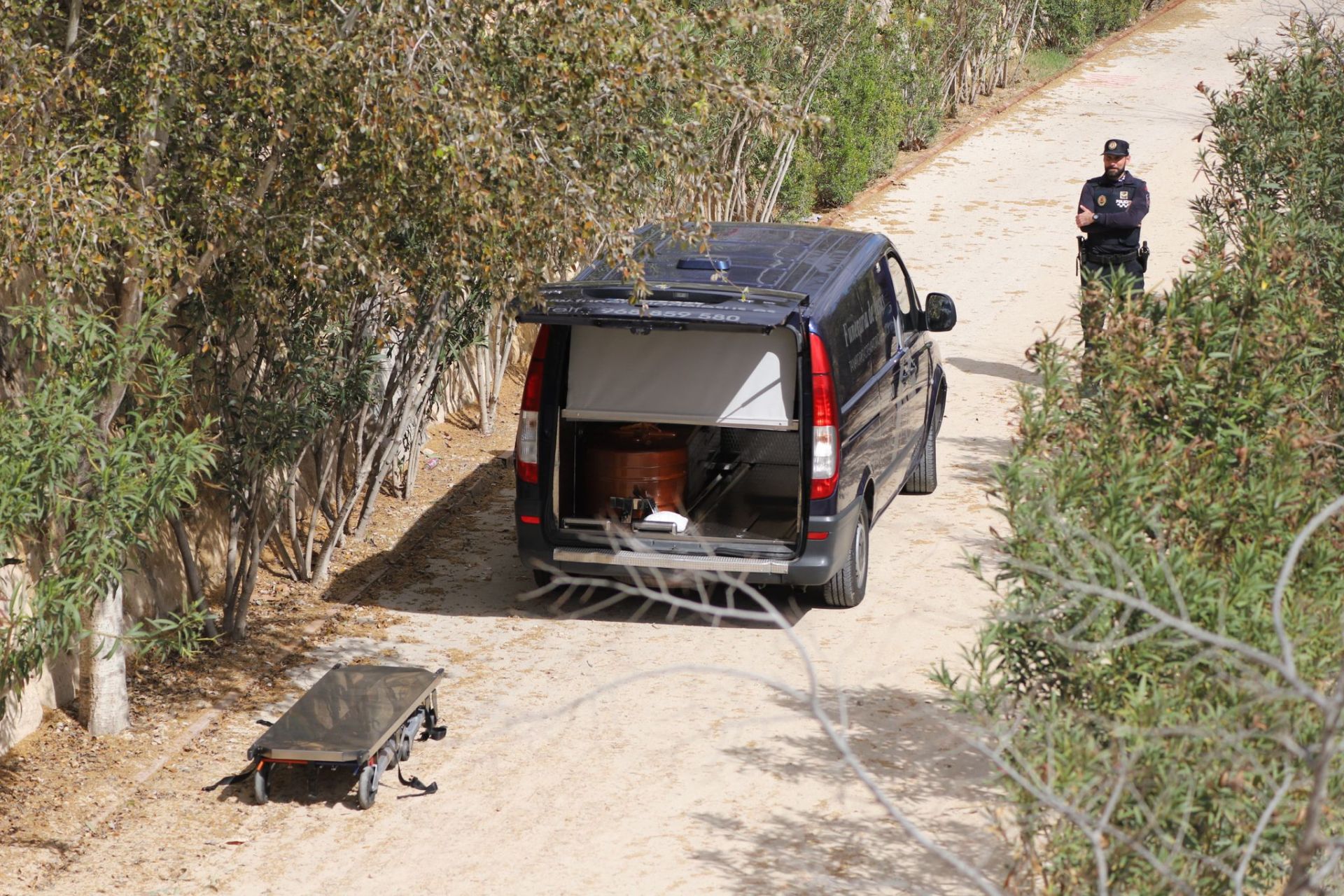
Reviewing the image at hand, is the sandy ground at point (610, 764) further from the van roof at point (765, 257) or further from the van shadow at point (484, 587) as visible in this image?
the van roof at point (765, 257)

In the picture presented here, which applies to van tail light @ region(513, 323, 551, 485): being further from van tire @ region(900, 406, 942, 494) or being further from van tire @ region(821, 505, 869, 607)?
van tire @ region(900, 406, 942, 494)

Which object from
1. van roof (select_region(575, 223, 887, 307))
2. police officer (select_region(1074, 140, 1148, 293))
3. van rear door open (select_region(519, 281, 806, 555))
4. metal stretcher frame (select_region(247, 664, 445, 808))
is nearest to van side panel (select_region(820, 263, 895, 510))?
van roof (select_region(575, 223, 887, 307))

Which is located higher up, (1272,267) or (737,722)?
(1272,267)

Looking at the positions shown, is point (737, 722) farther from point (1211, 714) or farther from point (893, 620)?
point (1211, 714)

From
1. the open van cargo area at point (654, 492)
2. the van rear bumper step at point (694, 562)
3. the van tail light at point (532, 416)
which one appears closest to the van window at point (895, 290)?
the open van cargo area at point (654, 492)

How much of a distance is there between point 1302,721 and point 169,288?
481 cm

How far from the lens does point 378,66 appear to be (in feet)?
20.3

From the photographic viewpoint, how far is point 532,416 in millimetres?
8391

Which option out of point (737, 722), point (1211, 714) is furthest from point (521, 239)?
point (1211, 714)

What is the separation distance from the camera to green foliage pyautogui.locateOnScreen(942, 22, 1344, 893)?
413cm

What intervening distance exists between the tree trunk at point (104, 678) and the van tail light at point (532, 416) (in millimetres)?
2261

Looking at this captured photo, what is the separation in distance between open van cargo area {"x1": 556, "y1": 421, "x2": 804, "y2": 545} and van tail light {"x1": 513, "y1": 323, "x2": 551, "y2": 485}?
16 centimetres

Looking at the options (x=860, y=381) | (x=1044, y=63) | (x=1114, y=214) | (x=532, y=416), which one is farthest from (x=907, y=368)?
(x=1044, y=63)

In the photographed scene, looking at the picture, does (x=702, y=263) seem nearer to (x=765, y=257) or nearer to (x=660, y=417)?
(x=765, y=257)
